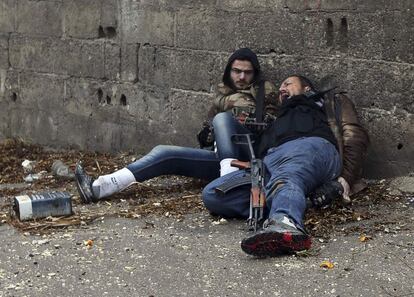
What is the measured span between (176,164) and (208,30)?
133 cm

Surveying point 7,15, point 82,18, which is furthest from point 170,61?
point 7,15

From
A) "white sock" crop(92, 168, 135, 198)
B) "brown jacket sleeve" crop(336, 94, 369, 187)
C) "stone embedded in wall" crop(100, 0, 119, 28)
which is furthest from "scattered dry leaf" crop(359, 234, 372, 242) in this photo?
"stone embedded in wall" crop(100, 0, 119, 28)

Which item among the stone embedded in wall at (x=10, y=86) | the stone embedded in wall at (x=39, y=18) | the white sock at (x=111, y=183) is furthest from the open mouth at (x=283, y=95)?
the stone embedded in wall at (x=10, y=86)

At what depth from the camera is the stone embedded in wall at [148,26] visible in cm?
668

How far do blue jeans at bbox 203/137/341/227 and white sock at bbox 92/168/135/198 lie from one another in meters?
0.85

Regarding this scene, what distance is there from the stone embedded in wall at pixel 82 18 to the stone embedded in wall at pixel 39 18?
11cm

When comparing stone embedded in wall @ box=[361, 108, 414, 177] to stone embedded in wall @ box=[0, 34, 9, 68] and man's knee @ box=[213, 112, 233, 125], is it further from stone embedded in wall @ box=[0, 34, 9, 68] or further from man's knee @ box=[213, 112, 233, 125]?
stone embedded in wall @ box=[0, 34, 9, 68]

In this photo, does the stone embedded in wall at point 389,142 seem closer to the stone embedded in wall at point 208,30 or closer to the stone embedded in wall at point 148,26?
the stone embedded in wall at point 208,30

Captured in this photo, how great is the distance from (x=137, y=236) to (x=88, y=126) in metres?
3.02

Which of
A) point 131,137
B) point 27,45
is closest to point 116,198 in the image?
point 131,137

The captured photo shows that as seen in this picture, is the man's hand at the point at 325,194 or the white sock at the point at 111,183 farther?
the white sock at the point at 111,183

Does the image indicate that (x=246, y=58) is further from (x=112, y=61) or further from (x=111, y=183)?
(x=112, y=61)

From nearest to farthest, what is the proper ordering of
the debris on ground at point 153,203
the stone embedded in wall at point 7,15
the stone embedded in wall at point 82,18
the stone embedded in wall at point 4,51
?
1. the debris on ground at point 153,203
2. the stone embedded in wall at point 82,18
3. the stone embedded in wall at point 7,15
4. the stone embedded in wall at point 4,51

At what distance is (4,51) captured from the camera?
8148 millimetres
